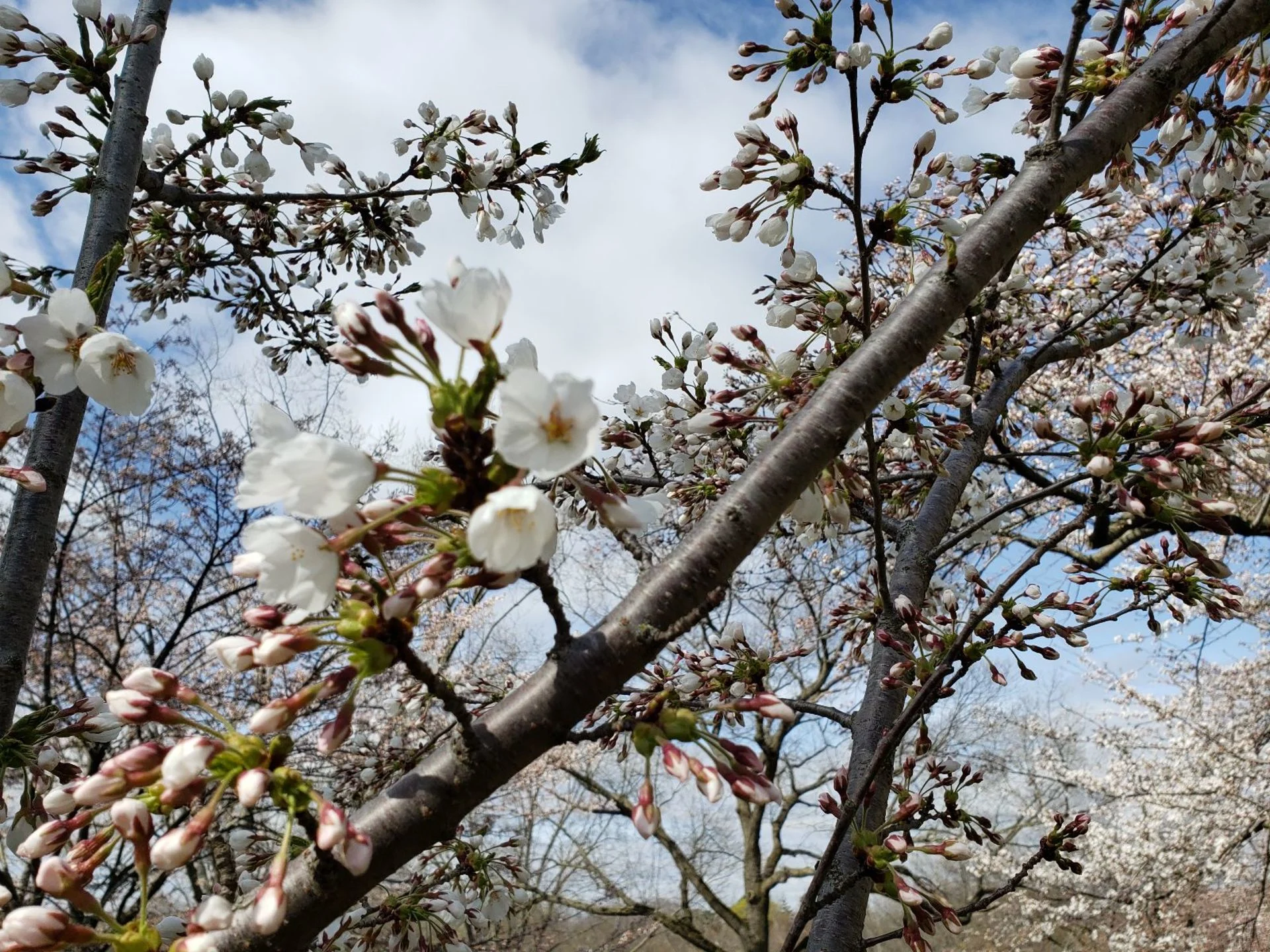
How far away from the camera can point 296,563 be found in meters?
0.88

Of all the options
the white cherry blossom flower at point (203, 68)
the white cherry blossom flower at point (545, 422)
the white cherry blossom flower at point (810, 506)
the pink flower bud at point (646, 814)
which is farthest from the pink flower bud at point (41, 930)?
the white cherry blossom flower at point (203, 68)

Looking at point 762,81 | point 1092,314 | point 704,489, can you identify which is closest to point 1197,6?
point 762,81

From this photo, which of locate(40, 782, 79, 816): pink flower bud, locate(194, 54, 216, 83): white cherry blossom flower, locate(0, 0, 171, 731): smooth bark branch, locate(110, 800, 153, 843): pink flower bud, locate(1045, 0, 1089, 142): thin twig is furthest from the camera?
locate(194, 54, 216, 83): white cherry blossom flower

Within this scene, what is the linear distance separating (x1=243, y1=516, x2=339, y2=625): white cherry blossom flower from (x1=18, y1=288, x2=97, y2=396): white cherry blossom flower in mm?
1023

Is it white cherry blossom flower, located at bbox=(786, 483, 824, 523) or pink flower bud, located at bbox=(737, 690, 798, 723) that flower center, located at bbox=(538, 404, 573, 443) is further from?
white cherry blossom flower, located at bbox=(786, 483, 824, 523)

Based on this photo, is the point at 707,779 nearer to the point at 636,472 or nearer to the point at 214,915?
the point at 214,915

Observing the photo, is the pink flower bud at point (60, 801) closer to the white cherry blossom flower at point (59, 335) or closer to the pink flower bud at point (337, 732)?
the pink flower bud at point (337, 732)

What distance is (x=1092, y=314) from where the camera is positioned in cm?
322

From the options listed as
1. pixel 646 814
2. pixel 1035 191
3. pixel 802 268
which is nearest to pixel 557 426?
pixel 646 814

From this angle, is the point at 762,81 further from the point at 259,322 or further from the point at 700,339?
the point at 259,322

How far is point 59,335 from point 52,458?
583mm

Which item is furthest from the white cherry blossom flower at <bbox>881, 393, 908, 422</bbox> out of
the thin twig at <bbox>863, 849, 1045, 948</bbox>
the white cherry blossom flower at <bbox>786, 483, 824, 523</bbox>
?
the thin twig at <bbox>863, 849, 1045, 948</bbox>

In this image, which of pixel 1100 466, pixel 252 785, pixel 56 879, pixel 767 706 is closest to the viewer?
pixel 252 785

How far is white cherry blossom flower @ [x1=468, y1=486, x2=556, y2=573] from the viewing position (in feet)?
2.65
